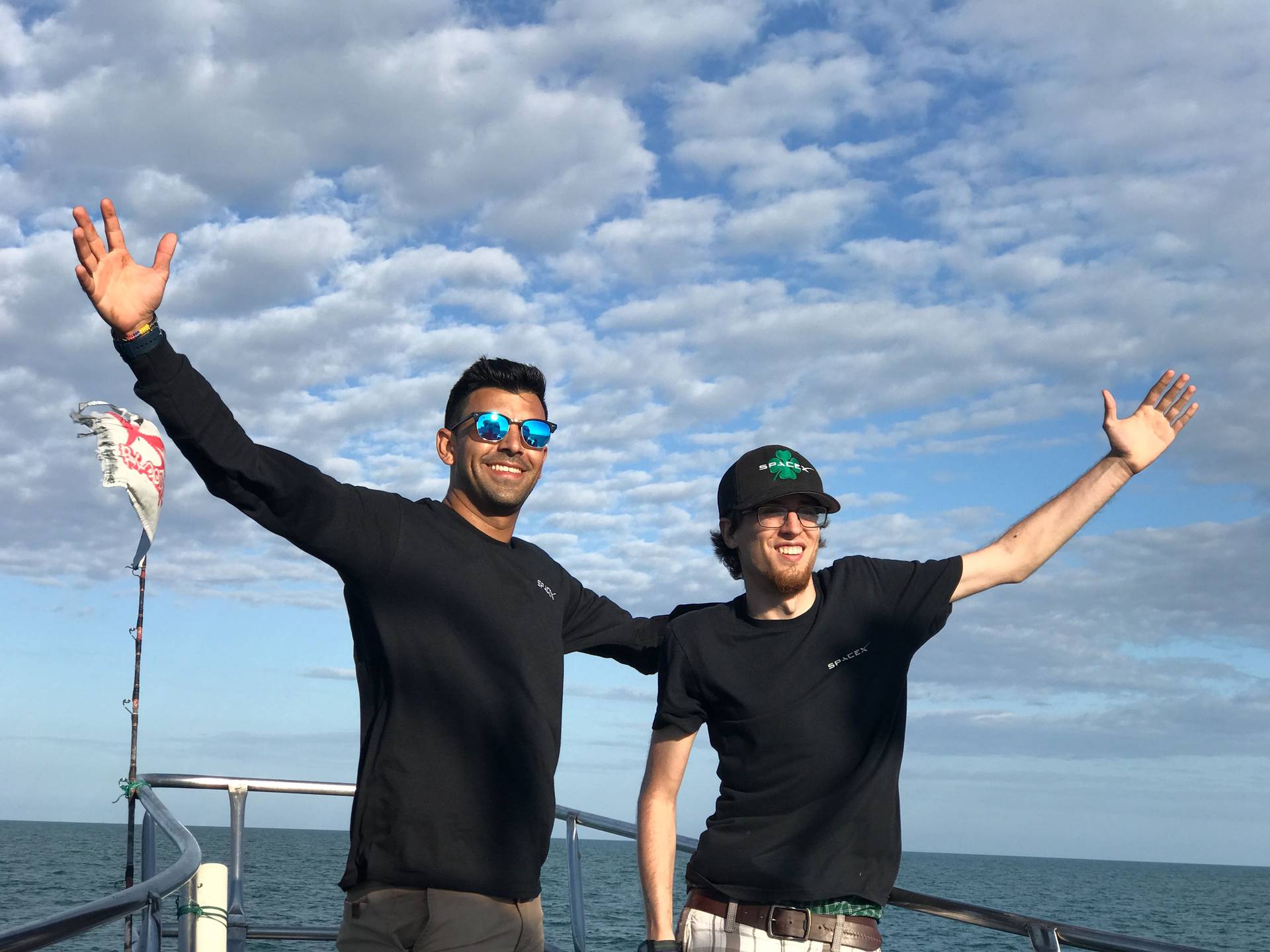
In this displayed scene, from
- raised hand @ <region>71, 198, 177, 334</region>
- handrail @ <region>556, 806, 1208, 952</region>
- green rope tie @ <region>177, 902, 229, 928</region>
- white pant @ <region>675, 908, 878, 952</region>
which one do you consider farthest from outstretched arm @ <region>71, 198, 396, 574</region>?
handrail @ <region>556, 806, 1208, 952</region>

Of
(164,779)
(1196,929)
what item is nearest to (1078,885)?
(1196,929)

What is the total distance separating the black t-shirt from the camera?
275 centimetres

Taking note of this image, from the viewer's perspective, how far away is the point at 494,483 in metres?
3.30

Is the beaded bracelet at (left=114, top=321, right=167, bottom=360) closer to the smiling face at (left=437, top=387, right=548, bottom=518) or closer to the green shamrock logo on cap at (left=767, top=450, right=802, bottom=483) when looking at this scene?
the smiling face at (left=437, top=387, right=548, bottom=518)

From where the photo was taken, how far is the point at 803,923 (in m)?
2.70

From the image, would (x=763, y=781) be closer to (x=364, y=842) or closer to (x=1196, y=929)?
(x=364, y=842)

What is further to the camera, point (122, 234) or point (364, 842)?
point (364, 842)

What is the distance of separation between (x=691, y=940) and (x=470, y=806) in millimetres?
645

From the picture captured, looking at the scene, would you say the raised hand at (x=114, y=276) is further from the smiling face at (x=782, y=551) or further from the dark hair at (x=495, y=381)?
the smiling face at (x=782, y=551)

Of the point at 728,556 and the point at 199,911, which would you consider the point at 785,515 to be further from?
the point at 199,911

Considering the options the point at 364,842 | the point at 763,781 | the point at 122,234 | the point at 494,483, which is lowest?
the point at 364,842

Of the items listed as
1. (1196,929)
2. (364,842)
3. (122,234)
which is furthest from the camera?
(1196,929)

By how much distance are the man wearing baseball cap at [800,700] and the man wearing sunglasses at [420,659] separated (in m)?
0.38

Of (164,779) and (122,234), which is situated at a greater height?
(122,234)
